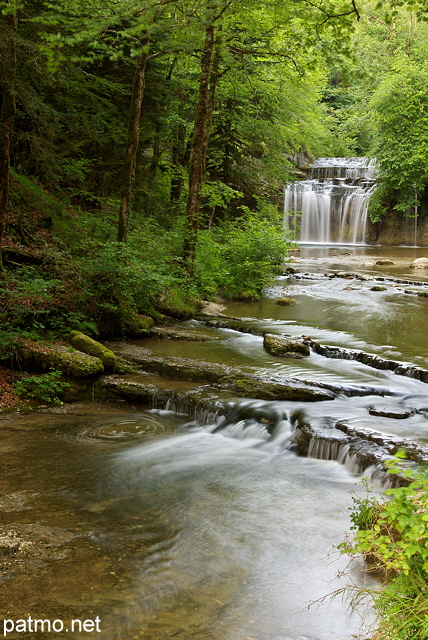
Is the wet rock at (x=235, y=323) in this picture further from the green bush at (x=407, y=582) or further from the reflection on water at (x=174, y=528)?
the green bush at (x=407, y=582)

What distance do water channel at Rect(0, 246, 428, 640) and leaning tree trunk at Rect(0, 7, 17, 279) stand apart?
353cm

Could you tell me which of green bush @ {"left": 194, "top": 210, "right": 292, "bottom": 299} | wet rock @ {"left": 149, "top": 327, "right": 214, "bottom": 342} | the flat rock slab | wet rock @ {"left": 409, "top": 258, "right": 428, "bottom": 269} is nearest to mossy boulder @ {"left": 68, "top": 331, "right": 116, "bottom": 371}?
the flat rock slab

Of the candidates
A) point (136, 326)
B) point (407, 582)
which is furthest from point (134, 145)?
point (407, 582)

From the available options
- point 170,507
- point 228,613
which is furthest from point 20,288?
point 228,613

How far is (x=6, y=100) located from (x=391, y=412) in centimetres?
739

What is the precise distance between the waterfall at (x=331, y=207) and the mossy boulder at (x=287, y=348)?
25.4 m

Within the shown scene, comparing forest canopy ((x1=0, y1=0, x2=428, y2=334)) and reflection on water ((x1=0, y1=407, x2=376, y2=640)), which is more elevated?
forest canopy ((x1=0, y1=0, x2=428, y2=334))

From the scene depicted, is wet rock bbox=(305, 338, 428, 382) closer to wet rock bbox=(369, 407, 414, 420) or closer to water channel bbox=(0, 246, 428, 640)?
water channel bbox=(0, 246, 428, 640)

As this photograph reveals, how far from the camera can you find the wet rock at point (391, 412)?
262 inches

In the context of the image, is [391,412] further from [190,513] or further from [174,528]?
[174,528]

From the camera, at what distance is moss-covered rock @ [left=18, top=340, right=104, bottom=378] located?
727 centimetres

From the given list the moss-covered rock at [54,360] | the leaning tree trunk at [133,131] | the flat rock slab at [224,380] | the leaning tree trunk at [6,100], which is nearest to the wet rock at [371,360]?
the flat rock slab at [224,380]

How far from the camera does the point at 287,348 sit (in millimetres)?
9508

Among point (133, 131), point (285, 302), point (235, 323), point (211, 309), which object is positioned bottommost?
point (235, 323)
